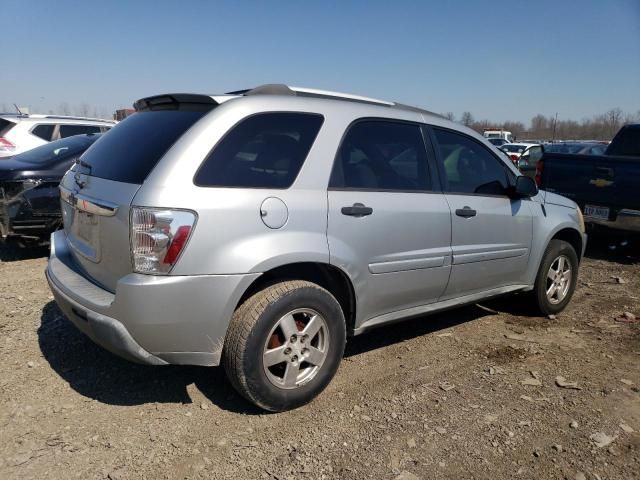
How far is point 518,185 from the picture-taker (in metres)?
4.24

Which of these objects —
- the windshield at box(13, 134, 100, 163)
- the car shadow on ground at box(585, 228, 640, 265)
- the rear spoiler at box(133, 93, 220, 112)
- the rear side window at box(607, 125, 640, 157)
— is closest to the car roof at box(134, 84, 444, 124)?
the rear spoiler at box(133, 93, 220, 112)

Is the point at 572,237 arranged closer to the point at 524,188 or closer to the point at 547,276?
the point at 547,276

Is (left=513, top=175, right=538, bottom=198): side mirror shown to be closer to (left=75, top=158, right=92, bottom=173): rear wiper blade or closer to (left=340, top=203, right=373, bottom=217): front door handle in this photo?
(left=340, top=203, right=373, bottom=217): front door handle

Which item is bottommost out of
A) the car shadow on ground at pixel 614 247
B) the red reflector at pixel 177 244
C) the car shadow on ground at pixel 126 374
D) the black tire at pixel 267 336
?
the car shadow on ground at pixel 126 374

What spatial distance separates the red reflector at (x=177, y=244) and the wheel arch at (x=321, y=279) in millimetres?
440

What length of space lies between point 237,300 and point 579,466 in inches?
76.8

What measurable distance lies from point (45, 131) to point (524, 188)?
31.9 ft

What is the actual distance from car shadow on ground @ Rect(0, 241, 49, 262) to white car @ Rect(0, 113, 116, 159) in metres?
4.00

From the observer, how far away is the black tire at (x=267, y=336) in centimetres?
280

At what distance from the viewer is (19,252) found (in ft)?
21.7

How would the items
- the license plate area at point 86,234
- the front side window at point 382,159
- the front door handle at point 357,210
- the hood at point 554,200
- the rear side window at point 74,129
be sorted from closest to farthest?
the license plate area at point 86,234 < the front door handle at point 357,210 < the front side window at point 382,159 < the hood at point 554,200 < the rear side window at point 74,129

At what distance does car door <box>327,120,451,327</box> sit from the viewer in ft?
10.4

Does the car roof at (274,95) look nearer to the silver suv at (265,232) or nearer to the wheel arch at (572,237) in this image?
the silver suv at (265,232)

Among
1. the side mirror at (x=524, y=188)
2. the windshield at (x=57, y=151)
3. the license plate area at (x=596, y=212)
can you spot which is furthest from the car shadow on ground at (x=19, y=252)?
the license plate area at (x=596, y=212)
